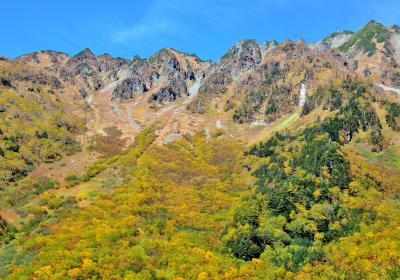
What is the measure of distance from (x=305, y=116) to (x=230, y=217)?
87638 millimetres

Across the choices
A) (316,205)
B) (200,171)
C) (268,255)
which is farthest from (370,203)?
(200,171)

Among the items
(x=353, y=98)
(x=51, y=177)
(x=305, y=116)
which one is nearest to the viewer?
(x=51, y=177)

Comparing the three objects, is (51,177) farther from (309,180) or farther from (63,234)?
(309,180)

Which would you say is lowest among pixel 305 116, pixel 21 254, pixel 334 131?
pixel 21 254

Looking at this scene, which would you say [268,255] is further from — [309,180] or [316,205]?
[309,180]

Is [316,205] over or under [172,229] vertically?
over

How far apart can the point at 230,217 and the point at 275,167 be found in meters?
32.5

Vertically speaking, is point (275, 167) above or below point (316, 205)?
above

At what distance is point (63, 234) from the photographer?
108 m

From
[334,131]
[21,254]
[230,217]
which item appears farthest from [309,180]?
[21,254]

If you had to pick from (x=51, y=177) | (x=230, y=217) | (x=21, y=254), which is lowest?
(x=21, y=254)

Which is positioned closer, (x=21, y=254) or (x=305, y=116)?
(x=21, y=254)

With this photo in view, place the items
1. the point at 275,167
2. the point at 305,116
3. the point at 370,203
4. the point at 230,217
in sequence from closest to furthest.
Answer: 1. the point at 370,203
2. the point at 230,217
3. the point at 275,167
4. the point at 305,116

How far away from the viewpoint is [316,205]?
11438cm
